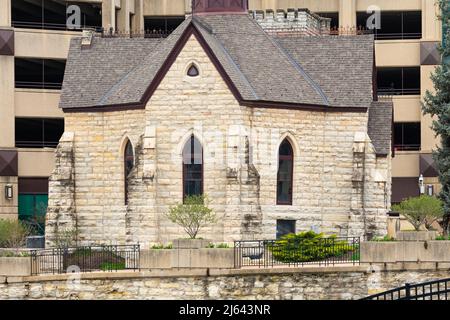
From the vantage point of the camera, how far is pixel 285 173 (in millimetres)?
78000

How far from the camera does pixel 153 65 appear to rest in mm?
78625

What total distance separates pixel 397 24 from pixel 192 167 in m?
35.2

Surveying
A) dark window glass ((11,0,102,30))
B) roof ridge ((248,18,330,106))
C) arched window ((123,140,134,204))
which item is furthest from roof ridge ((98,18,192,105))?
dark window glass ((11,0,102,30))

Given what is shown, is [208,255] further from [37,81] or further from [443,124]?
[37,81]

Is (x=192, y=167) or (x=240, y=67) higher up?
(x=240, y=67)

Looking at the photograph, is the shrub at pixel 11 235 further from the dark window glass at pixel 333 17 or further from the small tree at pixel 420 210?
the dark window glass at pixel 333 17

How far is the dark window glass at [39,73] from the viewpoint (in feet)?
331

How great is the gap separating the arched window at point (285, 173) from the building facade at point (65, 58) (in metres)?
19.2

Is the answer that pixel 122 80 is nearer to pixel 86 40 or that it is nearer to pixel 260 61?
pixel 86 40

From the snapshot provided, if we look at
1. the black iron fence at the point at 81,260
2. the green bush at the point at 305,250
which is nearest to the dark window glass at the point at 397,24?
the black iron fence at the point at 81,260

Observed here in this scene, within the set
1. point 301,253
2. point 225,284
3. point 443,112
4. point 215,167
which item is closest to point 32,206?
point 443,112

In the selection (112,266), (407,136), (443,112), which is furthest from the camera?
(407,136)
